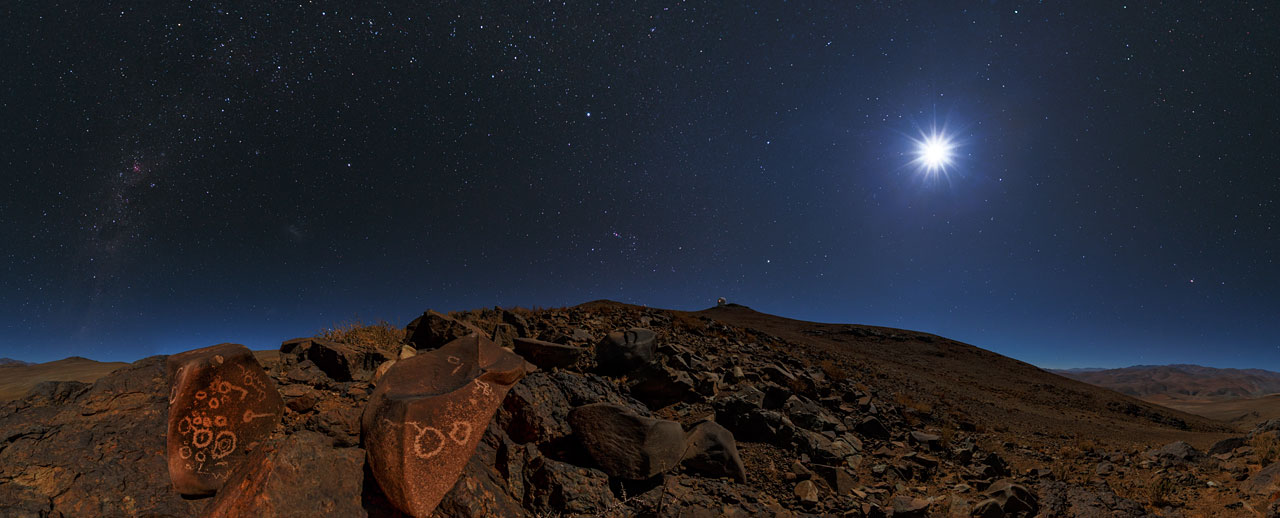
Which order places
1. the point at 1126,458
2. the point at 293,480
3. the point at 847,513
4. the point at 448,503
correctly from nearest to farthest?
1. the point at 293,480
2. the point at 448,503
3. the point at 847,513
4. the point at 1126,458

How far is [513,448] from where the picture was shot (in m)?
3.99

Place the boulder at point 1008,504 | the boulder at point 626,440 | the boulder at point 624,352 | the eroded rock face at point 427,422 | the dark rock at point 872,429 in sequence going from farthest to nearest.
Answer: the dark rock at point 872,429
the boulder at point 624,352
the boulder at point 1008,504
the boulder at point 626,440
the eroded rock face at point 427,422

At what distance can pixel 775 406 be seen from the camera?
6941mm

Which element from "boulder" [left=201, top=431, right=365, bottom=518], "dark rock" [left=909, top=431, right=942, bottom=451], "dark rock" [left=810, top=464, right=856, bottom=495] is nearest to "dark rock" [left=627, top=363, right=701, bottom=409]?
"dark rock" [left=810, top=464, right=856, bottom=495]

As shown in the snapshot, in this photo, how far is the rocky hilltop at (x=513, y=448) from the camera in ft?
10.6

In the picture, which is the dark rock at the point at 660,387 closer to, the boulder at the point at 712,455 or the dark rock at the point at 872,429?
the boulder at the point at 712,455

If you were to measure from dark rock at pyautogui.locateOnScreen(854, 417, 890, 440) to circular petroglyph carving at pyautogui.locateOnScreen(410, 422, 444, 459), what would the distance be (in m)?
6.81

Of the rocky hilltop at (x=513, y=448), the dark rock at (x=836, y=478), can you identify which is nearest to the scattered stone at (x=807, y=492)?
the rocky hilltop at (x=513, y=448)

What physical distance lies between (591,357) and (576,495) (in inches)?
122

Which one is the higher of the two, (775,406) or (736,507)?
(775,406)

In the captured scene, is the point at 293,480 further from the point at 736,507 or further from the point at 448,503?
the point at 736,507

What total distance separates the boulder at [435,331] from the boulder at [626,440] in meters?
2.79

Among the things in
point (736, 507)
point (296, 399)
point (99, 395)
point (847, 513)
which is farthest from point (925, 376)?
point (99, 395)

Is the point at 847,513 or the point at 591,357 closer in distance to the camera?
the point at 847,513
